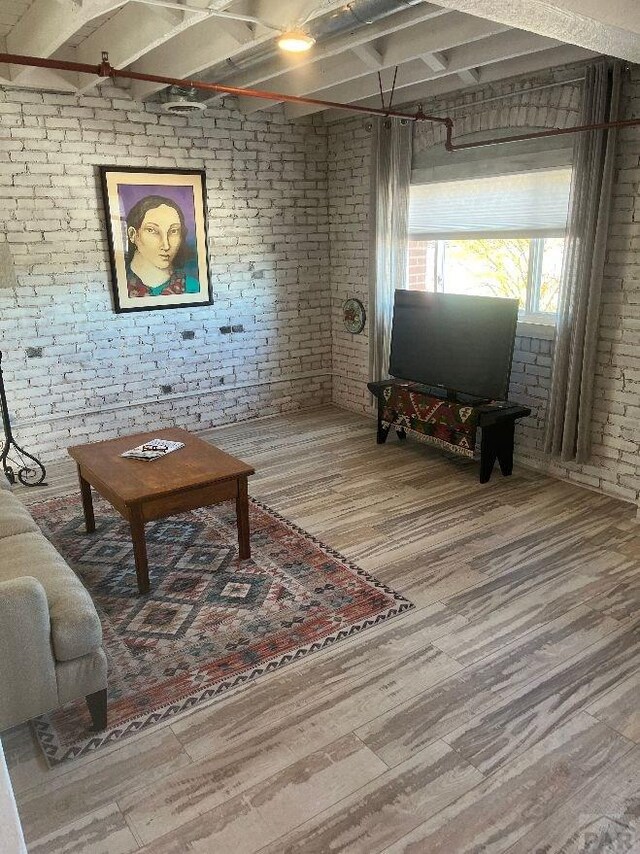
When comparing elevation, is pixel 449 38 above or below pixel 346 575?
above

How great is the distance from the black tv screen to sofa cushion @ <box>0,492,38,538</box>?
118 inches

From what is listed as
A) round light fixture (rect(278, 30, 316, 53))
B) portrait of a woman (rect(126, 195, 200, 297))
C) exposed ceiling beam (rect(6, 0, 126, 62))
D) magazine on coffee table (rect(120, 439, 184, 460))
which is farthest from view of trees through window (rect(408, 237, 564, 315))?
exposed ceiling beam (rect(6, 0, 126, 62))

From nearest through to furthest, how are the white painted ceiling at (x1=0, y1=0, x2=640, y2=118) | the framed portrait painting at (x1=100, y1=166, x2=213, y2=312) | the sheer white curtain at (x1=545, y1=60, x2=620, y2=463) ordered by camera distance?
the white painted ceiling at (x1=0, y1=0, x2=640, y2=118) → the sheer white curtain at (x1=545, y1=60, x2=620, y2=463) → the framed portrait painting at (x1=100, y1=166, x2=213, y2=312)

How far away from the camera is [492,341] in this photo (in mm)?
4355

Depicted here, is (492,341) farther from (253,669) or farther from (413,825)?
(413,825)

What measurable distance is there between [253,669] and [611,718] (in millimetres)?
1378

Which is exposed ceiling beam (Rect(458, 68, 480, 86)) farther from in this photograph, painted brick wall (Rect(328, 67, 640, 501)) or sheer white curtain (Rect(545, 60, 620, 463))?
sheer white curtain (Rect(545, 60, 620, 463))

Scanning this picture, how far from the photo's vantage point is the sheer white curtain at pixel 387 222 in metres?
5.10

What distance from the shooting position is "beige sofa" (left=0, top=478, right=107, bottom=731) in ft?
6.68

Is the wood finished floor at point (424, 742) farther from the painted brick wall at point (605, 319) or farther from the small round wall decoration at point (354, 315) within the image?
the small round wall decoration at point (354, 315)

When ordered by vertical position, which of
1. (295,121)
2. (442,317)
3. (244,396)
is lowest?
(244,396)

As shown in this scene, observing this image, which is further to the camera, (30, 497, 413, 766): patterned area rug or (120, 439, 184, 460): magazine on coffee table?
(120, 439, 184, 460): magazine on coffee table

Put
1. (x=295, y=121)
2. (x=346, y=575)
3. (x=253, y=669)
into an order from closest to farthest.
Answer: (x=253, y=669) → (x=346, y=575) → (x=295, y=121)

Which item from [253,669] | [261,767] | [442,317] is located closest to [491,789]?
[261,767]
